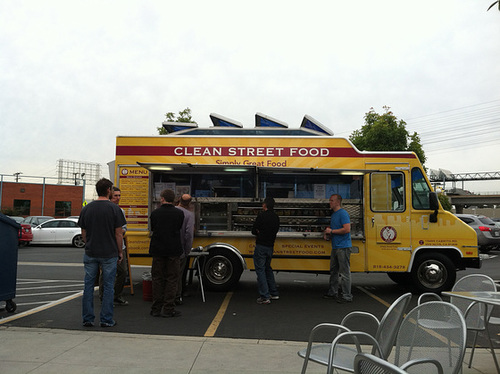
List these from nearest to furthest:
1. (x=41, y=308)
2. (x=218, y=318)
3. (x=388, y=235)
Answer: (x=218, y=318) < (x=41, y=308) < (x=388, y=235)

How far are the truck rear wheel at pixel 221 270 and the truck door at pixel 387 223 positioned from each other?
2568 mm

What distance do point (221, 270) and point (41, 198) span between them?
45529 mm

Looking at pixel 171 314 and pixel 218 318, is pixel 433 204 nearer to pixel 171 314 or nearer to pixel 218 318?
pixel 218 318

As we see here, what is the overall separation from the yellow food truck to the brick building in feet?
125

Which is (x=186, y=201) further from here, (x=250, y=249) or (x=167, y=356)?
(x=167, y=356)

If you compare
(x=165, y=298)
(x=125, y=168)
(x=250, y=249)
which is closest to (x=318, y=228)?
(x=250, y=249)

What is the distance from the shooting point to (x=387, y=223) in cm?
813

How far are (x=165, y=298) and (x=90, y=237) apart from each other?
1.47 metres

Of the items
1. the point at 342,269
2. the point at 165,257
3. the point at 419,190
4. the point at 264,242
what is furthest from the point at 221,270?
the point at 419,190

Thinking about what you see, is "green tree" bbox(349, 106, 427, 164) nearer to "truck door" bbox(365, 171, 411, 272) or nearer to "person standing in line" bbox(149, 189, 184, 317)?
"truck door" bbox(365, 171, 411, 272)

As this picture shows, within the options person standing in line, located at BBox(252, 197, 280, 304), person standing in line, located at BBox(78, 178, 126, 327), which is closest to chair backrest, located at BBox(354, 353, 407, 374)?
person standing in line, located at BBox(78, 178, 126, 327)

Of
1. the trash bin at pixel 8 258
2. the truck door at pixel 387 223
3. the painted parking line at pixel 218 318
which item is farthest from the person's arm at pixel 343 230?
the trash bin at pixel 8 258

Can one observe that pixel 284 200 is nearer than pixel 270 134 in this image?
Yes

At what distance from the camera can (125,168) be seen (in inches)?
334
